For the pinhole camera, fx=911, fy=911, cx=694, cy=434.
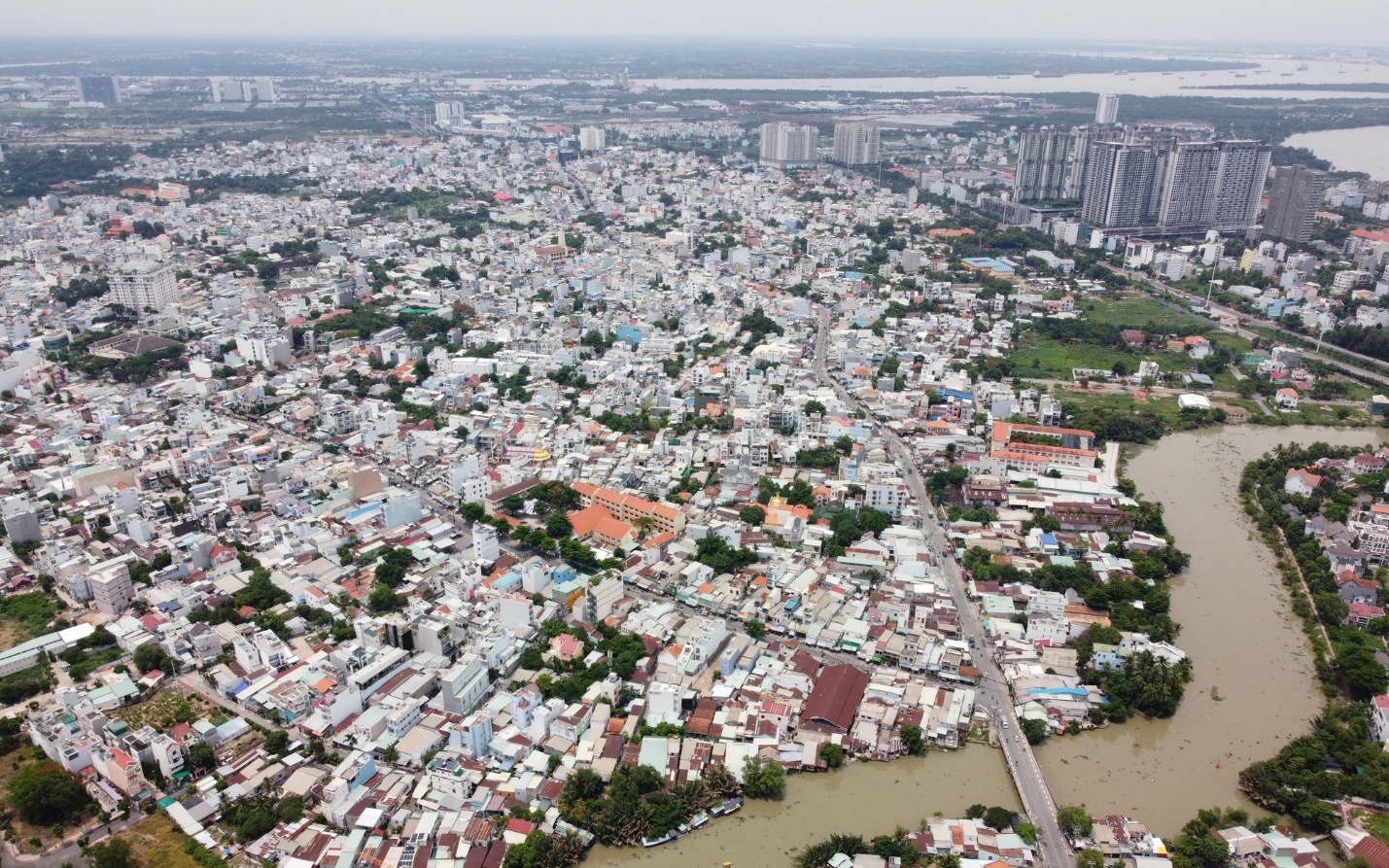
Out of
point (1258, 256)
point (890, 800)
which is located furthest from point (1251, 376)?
point (890, 800)

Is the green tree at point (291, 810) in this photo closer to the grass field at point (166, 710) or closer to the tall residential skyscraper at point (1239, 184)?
the grass field at point (166, 710)

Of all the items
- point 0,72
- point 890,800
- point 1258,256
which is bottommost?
point 890,800

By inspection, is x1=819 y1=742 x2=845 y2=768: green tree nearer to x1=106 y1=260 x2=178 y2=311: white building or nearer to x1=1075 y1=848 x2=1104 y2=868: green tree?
x1=1075 y1=848 x2=1104 y2=868: green tree

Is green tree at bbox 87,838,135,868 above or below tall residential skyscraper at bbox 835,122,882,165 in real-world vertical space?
below

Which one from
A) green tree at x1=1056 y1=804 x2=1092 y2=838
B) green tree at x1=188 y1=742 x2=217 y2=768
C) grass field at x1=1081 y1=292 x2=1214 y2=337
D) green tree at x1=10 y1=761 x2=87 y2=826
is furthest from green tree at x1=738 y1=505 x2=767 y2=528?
grass field at x1=1081 y1=292 x2=1214 y2=337

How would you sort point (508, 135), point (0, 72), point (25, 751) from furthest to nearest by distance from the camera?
1. point (0, 72)
2. point (508, 135)
3. point (25, 751)

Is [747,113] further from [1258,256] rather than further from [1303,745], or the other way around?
[1303,745]
